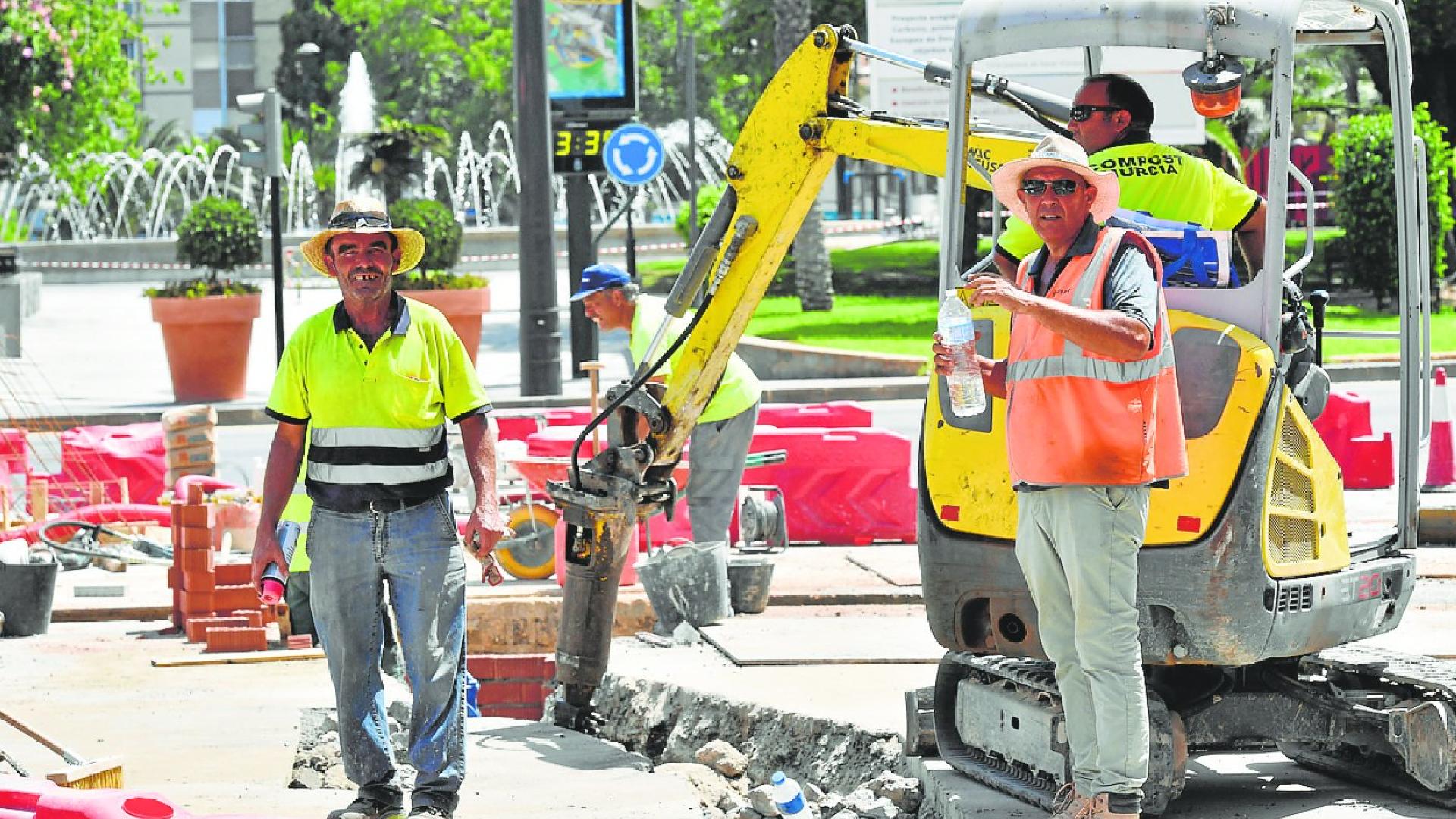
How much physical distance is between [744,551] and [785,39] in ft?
58.4

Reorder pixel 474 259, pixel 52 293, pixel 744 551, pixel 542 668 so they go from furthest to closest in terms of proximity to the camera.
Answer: pixel 474 259, pixel 52 293, pixel 744 551, pixel 542 668

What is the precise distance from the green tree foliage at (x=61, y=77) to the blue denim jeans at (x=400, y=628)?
84.2ft

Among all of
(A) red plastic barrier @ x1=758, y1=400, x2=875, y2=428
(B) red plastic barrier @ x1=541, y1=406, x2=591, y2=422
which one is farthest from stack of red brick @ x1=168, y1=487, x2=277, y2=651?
(A) red plastic barrier @ x1=758, y1=400, x2=875, y2=428

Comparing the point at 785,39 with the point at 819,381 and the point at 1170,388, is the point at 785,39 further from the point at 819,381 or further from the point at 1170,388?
the point at 1170,388

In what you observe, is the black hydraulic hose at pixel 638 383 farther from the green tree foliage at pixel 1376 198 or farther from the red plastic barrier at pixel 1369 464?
the green tree foliage at pixel 1376 198

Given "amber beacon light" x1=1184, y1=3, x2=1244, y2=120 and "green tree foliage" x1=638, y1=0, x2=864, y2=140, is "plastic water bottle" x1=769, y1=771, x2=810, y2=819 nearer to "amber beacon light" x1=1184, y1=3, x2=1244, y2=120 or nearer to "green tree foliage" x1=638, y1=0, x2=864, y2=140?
"amber beacon light" x1=1184, y1=3, x2=1244, y2=120

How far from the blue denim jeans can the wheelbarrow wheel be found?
5222 millimetres

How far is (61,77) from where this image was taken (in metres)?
31.7

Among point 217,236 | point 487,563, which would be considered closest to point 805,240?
point 217,236

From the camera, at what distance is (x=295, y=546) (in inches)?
383

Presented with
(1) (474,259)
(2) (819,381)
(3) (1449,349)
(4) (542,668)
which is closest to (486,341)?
(2) (819,381)

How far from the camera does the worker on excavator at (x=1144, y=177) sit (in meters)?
6.40

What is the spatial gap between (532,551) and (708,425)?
2093 mm

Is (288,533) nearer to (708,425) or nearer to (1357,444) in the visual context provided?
(708,425)
